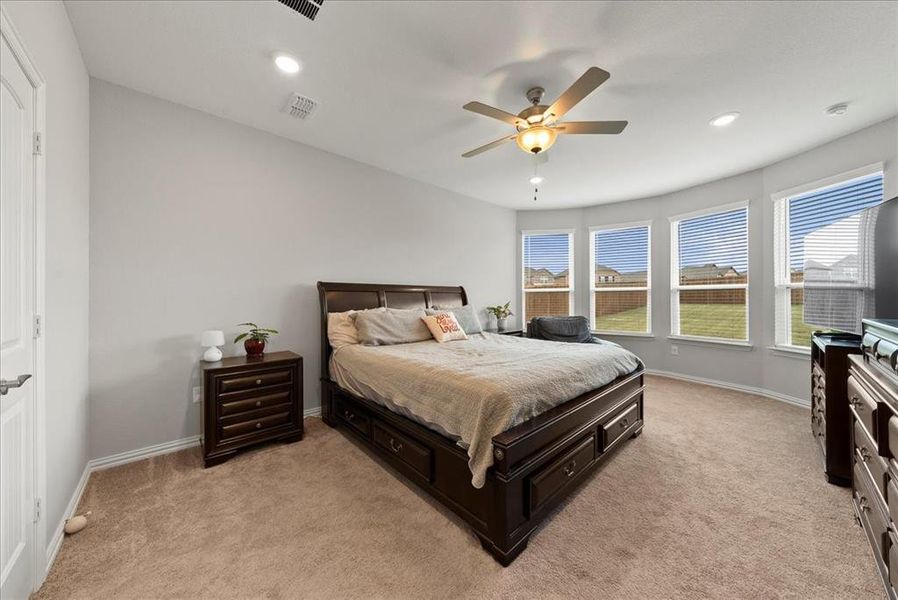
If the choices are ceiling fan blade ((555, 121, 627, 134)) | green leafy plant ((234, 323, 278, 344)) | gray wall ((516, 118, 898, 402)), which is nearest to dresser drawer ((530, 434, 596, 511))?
ceiling fan blade ((555, 121, 627, 134))

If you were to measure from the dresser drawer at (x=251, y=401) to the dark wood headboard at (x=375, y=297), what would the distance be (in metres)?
0.59

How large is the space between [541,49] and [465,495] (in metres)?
2.67

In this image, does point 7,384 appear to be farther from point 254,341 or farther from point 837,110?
point 837,110

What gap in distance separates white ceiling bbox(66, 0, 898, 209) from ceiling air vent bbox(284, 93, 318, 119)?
76 mm

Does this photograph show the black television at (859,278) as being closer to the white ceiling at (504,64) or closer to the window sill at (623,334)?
the white ceiling at (504,64)

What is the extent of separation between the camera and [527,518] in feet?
5.41

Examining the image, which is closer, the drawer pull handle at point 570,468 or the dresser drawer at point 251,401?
the drawer pull handle at point 570,468

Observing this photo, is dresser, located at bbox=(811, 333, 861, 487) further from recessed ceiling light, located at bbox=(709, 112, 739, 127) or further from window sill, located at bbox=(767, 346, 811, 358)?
recessed ceiling light, located at bbox=(709, 112, 739, 127)

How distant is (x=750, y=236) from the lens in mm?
4191

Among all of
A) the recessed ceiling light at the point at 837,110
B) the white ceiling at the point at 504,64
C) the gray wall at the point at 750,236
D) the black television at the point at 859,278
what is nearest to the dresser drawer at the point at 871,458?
the black television at the point at 859,278

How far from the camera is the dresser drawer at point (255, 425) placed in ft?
8.19

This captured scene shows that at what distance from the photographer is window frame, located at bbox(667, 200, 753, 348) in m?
4.23

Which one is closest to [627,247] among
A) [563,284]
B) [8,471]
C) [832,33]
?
[563,284]

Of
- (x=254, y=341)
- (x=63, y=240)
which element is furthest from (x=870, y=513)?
(x=63, y=240)
